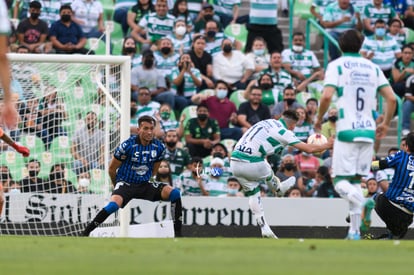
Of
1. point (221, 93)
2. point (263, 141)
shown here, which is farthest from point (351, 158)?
point (221, 93)

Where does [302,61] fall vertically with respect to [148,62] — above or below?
below

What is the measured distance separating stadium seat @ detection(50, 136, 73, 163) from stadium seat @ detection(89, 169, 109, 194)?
0.50 m

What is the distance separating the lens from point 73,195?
17.5 m

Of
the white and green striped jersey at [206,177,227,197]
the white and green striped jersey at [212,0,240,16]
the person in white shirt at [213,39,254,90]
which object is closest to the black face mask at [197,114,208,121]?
the white and green striped jersey at [206,177,227,197]

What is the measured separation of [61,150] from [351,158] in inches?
277

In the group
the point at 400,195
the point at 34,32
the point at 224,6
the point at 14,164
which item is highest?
the point at 224,6

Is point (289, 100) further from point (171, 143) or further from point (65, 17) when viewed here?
point (65, 17)

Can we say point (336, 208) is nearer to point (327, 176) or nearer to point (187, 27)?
point (327, 176)

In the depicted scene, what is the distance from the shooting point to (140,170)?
50.8ft

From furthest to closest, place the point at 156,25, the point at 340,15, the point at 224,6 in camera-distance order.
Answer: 1. the point at 340,15
2. the point at 224,6
3. the point at 156,25

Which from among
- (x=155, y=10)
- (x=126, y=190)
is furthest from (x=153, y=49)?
(x=126, y=190)

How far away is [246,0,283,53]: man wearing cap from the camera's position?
906 inches

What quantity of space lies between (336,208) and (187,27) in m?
5.83

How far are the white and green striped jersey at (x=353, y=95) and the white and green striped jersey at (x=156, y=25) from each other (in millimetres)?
10685
